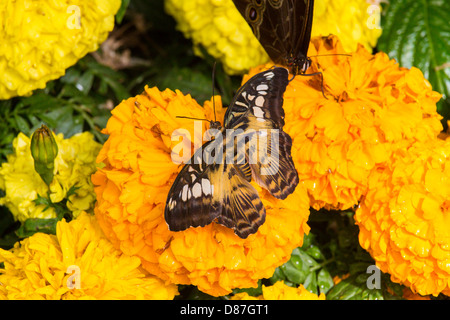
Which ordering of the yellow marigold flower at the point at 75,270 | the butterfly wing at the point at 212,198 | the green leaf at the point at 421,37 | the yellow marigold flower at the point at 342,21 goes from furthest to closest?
the green leaf at the point at 421,37
the yellow marigold flower at the point at 342,21
the yellow marigold flower at the point at 75,270
the butterfly wing at the point at 212,198

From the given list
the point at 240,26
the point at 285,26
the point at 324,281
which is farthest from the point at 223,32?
the point at 324,281

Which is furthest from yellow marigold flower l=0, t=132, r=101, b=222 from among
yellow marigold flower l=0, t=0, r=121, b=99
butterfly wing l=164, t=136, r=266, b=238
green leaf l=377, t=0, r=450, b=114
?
green leaf l=377, t=0, r=450, b=114

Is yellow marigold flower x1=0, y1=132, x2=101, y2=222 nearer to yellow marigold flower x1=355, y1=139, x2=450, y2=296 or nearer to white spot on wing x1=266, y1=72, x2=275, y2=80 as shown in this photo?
white spot on wing x1=266, y1=72, x2=275, y2=80

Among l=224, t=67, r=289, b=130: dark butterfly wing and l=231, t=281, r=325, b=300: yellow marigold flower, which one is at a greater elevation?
l=224, t=67, r=289, b=130: dark butterfly wing

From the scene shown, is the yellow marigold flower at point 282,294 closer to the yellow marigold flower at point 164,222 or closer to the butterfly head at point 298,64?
the yellow marigold flower at point 164,222

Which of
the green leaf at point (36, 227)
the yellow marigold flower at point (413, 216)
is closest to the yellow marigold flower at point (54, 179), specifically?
the green leaf at point (36, 227)
